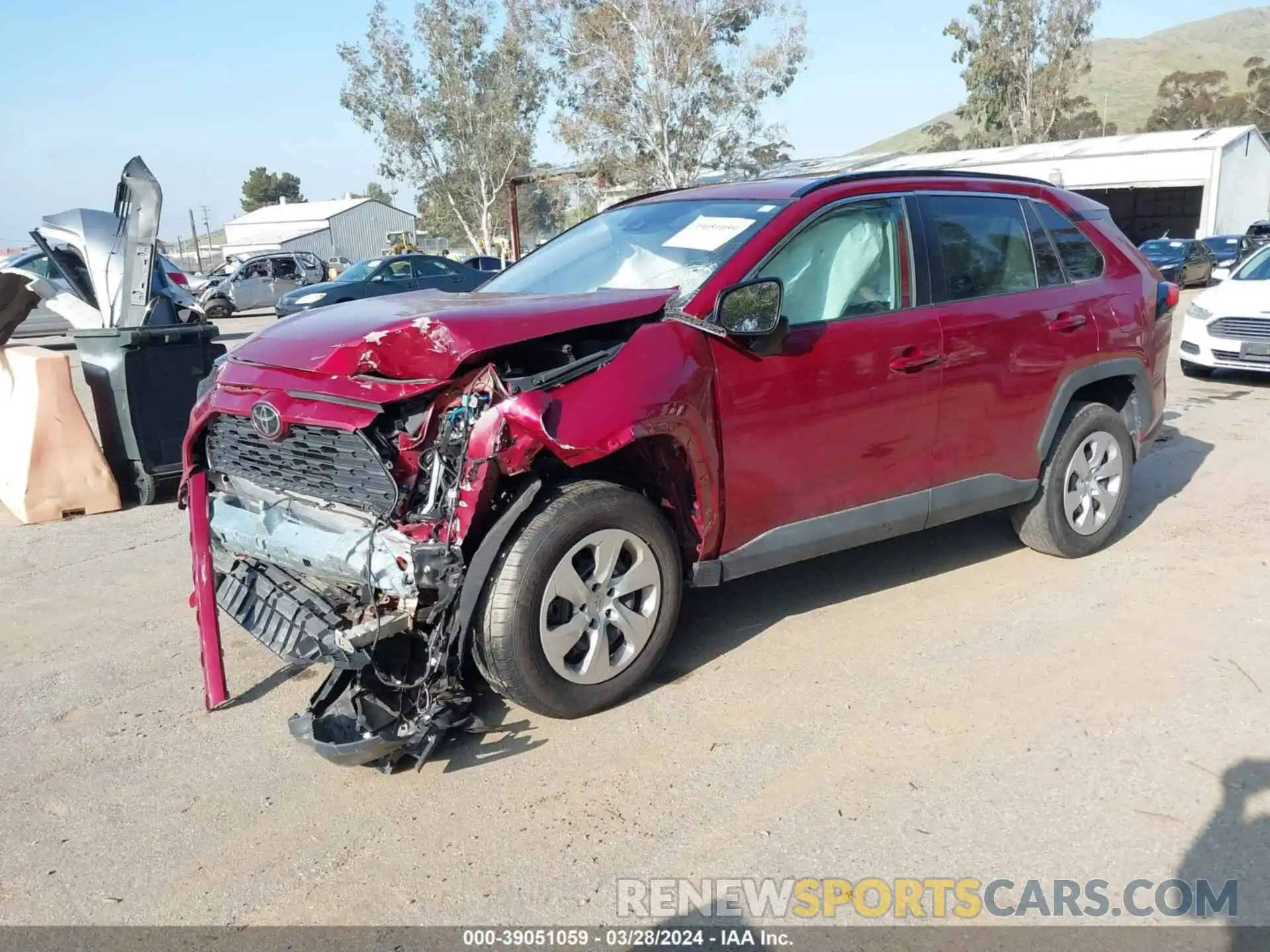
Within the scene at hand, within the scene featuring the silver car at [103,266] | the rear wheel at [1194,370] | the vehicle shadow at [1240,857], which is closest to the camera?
the vehicle shadow at [1240,857]

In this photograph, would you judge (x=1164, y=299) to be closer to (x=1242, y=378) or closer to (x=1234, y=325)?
(x=1234, y=325)

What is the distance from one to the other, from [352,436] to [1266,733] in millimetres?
3325

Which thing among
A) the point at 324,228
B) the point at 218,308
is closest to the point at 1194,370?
the point at 218,308

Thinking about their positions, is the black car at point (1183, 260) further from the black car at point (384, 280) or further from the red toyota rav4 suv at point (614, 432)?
the red toyota rav4 suv at point (614, 432)

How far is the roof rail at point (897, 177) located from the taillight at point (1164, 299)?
3.11ft

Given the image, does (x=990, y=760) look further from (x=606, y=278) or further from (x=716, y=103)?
(x=716, y=103)

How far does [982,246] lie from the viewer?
4.79 metres

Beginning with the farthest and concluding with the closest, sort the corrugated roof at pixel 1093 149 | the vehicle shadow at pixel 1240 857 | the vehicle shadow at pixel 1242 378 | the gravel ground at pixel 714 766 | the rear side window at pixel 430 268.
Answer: the corrugated roof at pixel 1093 149 < the rear side window at pixel 430 268 < the vehicle shadow at pixel 1242 378 < the gravel ground at pixel 714 766 < the vehicle shadow at pixel 1240 857

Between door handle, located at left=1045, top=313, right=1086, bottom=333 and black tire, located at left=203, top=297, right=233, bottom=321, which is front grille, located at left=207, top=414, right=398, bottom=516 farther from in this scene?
black tire, located at left=203, top=297, right=233, bottom=321

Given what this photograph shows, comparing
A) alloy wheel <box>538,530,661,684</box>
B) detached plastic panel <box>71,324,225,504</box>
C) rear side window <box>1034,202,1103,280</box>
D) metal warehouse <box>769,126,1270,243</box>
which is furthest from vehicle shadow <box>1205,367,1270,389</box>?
metal warehouse <box>769,126,1270,243</box>

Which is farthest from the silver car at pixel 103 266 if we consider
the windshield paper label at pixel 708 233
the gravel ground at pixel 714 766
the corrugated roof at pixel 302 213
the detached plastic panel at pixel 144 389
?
the corrugated roof at pixel 302 213

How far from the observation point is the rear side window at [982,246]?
15.1 ft

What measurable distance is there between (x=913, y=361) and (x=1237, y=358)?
306 inches

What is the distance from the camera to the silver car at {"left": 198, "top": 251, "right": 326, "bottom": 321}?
89.6 feet
